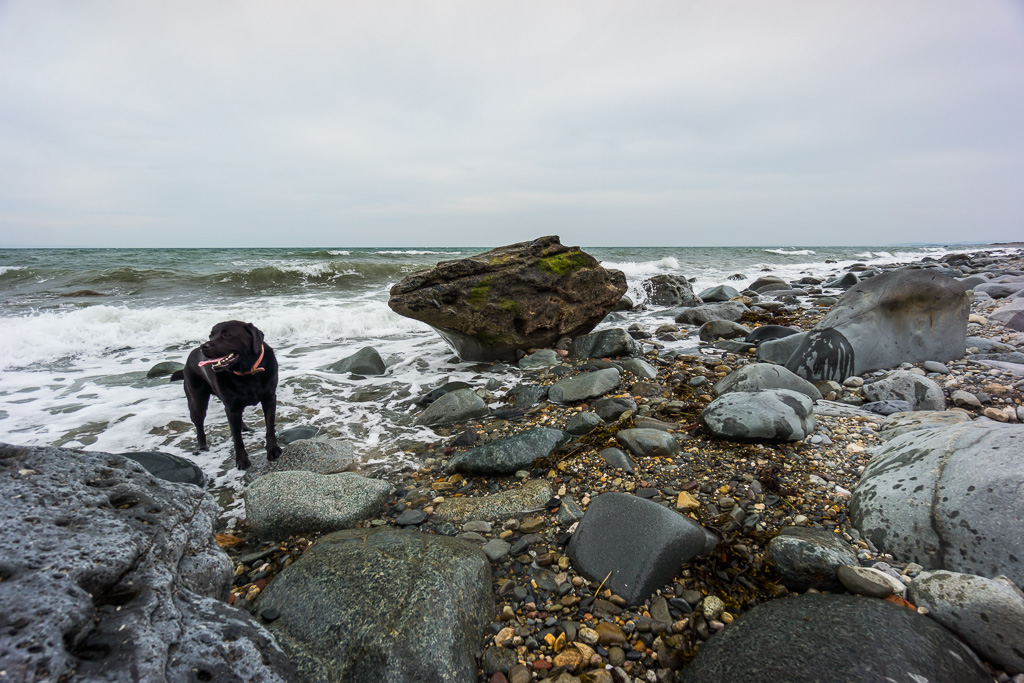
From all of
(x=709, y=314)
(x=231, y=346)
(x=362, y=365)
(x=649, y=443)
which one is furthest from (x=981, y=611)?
(x=709, y=314)

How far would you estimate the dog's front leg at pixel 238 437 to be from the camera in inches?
159

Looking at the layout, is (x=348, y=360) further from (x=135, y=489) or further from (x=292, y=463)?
(x=135, y=489)

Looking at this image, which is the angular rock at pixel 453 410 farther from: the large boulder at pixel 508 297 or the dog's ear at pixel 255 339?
the large boulder at pixel 508 297

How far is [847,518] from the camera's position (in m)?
2.38

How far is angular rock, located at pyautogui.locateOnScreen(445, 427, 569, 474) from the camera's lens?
3.56m

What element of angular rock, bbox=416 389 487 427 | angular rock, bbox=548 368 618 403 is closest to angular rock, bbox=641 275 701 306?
angular rock, bbox=548 368 618 403

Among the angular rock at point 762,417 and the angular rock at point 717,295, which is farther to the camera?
the angular rock at point 717,295

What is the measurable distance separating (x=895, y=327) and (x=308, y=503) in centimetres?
672

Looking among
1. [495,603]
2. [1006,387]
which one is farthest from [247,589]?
[1006,387]

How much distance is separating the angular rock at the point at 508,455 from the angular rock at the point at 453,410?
3.99ft

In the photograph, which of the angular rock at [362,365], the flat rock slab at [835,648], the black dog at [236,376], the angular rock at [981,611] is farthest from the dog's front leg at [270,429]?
the angular rock at [981,611]

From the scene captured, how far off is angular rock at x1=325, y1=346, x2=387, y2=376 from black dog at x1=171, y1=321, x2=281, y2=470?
2.65m

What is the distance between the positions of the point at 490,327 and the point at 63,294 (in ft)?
54.9

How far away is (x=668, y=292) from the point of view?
13.2 metres
